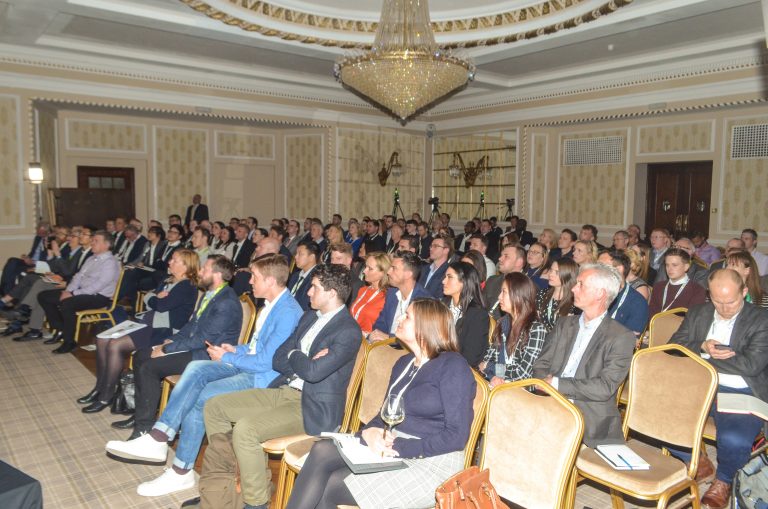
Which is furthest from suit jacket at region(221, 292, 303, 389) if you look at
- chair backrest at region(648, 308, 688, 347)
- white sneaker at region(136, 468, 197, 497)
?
chair backrest at region(648, 308, 688, 347)

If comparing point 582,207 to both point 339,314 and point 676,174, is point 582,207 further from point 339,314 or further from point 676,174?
point 339,314

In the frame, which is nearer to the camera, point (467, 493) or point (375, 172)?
point (467, 493)

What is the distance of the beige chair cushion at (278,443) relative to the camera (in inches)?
115

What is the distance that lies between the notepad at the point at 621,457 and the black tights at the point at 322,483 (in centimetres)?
115

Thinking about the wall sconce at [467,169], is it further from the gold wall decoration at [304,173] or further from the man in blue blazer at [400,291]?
the man in blue blazer at [400,291]

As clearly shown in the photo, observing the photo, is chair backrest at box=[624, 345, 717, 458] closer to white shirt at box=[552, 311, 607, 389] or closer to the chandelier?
white shirt at box=[552, 311, 607, 389]

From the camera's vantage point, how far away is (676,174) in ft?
36.0

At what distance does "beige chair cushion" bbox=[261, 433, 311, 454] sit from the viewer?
2.92m

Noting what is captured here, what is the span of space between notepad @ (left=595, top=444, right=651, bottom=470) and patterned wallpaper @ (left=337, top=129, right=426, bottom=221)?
11181 mm

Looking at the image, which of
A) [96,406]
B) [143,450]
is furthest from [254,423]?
[96,406]

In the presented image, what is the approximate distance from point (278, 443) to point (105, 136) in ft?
37.0

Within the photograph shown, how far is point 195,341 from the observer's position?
396 cm

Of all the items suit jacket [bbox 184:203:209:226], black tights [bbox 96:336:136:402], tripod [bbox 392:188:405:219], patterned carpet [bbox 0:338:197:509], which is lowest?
patterned carpet [bbox 0:338:197:509]

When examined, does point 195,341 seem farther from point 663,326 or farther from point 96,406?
point 663,326
